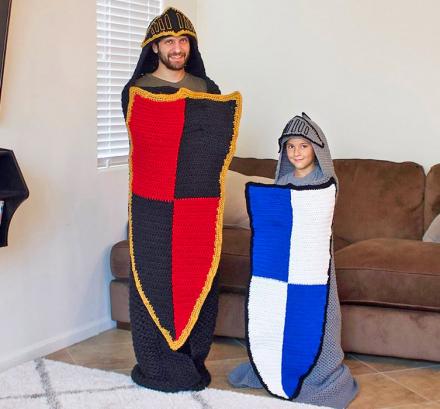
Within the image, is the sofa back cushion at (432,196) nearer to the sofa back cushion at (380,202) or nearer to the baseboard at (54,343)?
the sofa back cushion at (380,202)

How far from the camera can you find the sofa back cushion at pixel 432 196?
398 centimetres

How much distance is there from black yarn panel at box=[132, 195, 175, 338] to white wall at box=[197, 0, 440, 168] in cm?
167

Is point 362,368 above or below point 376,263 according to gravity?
below

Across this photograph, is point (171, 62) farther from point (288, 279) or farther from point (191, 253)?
point (288, 279)

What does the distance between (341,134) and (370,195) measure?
552 mm

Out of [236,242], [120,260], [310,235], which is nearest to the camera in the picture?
[310,235]

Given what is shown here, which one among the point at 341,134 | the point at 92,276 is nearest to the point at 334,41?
the point at 341,134

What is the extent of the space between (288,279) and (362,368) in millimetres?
692

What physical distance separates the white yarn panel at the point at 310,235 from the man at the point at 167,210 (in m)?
0.30

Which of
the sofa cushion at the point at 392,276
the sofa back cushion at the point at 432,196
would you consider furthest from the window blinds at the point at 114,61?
the sofa back cushion at the point at 432,196

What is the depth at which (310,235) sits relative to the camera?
10.1 feet

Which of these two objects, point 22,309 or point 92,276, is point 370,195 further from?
point 22,309

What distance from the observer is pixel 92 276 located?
3979mm

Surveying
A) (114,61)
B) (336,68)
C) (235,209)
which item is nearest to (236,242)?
(235,209)
